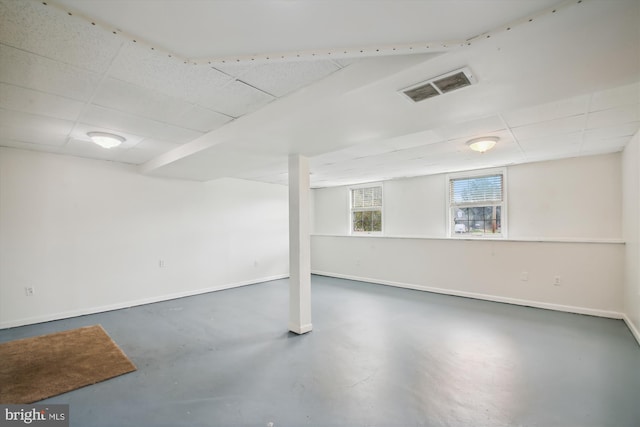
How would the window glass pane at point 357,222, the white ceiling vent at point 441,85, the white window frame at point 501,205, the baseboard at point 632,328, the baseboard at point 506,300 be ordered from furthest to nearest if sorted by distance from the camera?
the window glass pane at point 357,222, the white window frame at point 501,205, the baseboard at point 506,300, the baseboard at point 632,328, the white ceiling vent at point 441,85

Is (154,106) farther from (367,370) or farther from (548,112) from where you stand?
(548,112)

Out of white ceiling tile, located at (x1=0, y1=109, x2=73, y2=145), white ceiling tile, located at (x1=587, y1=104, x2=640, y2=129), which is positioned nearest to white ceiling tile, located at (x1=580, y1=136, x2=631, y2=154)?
white ceiling tile, located at (x1=587, y1=104, x2=640, y2=129)

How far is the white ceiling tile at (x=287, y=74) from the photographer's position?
6.35 feet

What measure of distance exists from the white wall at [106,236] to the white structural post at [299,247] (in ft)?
9.41

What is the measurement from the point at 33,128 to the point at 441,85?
161 inches

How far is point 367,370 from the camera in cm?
259

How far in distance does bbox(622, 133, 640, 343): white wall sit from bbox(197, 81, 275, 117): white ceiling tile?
4063 mm

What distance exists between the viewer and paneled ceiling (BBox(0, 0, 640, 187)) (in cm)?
133

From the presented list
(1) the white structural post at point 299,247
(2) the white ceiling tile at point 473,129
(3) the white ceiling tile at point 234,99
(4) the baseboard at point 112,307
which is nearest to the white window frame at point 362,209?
(4) the baseboard at point 112,307

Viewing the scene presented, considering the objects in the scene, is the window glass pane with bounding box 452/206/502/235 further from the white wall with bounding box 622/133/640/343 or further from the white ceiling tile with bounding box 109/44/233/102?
the white ceiling tile with bounding box 109/44/233/102

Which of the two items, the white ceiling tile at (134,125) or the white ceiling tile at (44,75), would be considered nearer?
the white ceiling tile at (44,75)

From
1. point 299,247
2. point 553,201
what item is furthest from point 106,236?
point 553,201

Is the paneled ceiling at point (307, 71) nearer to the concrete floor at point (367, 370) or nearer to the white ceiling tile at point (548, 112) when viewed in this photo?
the white ceiling tile at point (548, 112)

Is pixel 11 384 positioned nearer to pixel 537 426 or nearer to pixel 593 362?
pixel 537 426
